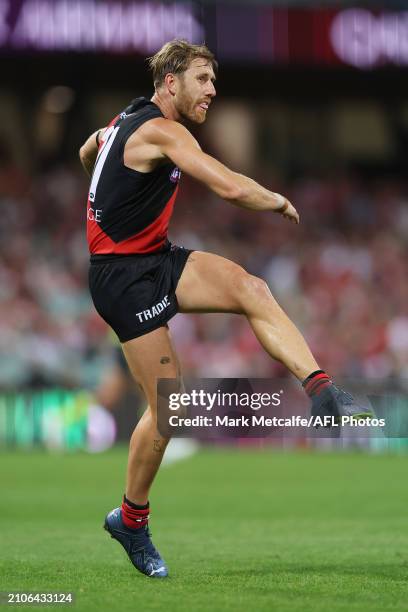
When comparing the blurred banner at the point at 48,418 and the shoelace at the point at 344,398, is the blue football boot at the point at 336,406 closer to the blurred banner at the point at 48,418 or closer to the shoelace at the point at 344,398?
the shoelace at the point at 344,398

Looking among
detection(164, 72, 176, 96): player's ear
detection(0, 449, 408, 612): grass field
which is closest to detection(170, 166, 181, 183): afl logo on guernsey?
detection(164, 72, 176, 96): player's ear

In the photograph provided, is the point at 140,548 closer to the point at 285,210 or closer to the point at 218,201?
the point at 285,210

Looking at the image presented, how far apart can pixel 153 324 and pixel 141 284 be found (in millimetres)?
210

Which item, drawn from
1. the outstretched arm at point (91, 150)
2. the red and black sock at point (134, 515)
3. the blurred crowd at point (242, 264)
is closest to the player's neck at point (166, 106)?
the outstretched arm at point (91, 150)

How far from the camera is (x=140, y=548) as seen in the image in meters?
6.58

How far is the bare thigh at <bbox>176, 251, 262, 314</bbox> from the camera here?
246 inches

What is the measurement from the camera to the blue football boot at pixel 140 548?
21.4 ft

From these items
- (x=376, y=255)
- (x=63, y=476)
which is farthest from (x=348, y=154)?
(x=63, y=476)

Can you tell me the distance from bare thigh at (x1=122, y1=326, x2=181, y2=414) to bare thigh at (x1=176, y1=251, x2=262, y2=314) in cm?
23

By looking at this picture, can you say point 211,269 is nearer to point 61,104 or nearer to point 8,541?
point 8,541

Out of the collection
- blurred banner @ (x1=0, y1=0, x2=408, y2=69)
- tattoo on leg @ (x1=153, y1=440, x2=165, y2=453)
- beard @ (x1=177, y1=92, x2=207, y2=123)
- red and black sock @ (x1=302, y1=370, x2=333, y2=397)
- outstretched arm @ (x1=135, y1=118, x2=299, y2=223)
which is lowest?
tattoo on leg @ (x1=153, y1=440, x2=165, y2=453)

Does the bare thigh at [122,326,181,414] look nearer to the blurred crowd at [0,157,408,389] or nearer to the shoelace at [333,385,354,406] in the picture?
the shoelace at [333,385,354,406]

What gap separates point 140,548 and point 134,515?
172mm

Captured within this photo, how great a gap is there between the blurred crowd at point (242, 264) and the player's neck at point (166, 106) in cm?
980
